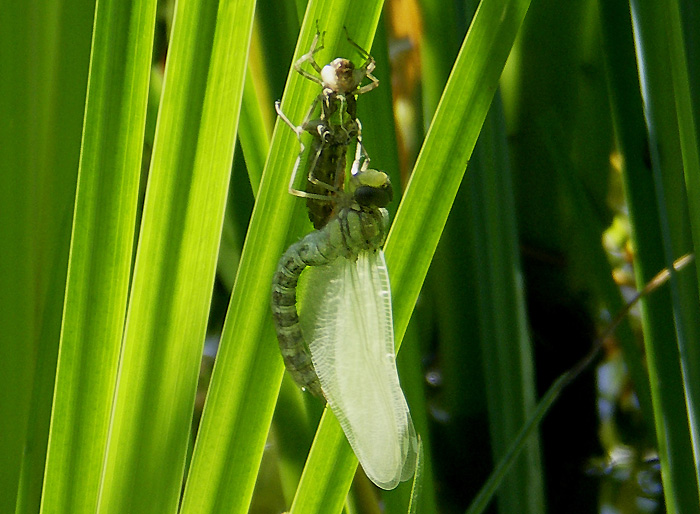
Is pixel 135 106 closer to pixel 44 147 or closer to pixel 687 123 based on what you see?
pixel 44 147

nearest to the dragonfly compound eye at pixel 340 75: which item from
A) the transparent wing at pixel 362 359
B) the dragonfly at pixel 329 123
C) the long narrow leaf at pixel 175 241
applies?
the dragonfly at pixel 329 123

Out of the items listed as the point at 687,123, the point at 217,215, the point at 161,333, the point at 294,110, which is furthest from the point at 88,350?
the point at 687,123

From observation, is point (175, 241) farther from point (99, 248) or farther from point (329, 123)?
point (329, 123)

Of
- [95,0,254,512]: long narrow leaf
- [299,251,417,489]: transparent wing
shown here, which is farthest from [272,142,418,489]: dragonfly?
[95,0,254,512]: long narrow leaf

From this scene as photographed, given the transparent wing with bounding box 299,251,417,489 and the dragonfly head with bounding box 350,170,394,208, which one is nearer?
the transparent wing with bounding box 299,251,417,489

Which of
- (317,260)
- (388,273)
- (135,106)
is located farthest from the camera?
(317,260)

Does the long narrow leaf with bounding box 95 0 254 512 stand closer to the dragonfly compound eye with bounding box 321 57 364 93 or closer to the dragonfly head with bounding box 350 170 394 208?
the dragonfly compound eye with bounding box 321 57 364 93
